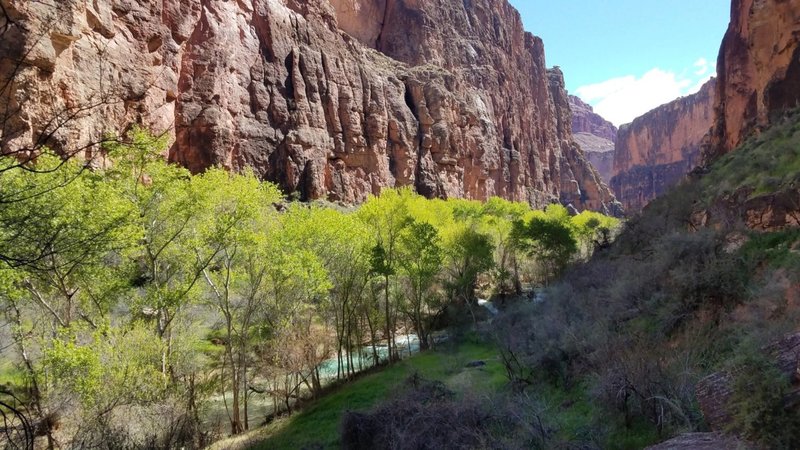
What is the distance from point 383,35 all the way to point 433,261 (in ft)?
259

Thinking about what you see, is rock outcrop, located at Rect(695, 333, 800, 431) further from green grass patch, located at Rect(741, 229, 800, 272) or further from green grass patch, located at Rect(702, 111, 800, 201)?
green grass patch, located at Rect(702, 111, 800, 201)

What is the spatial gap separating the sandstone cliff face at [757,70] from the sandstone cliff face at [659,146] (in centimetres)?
9740

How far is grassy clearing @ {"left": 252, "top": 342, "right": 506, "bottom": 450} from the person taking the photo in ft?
50.5

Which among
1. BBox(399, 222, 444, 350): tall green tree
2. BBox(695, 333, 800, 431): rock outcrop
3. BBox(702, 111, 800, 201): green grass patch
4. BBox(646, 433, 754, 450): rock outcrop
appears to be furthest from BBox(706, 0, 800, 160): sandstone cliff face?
BBox(646, 433, 754, 450): rock outcrop

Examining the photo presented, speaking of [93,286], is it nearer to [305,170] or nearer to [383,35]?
[305,170]

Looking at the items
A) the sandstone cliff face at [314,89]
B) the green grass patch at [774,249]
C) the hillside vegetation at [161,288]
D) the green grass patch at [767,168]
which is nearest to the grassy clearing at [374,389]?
the hillside vegetation at [161,288]

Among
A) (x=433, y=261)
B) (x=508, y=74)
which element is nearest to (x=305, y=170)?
(x=433, y=261)

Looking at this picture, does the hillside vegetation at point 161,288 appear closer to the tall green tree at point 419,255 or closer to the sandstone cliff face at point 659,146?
the tall green tree at point 419,255

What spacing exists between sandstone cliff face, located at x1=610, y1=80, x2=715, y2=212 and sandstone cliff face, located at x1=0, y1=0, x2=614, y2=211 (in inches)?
2188

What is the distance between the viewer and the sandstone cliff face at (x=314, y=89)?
120 feet

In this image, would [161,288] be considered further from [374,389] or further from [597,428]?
[597,428]

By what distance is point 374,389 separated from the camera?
2103 centimetres

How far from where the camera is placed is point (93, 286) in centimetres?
1659

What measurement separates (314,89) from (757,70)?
51.1 meters
